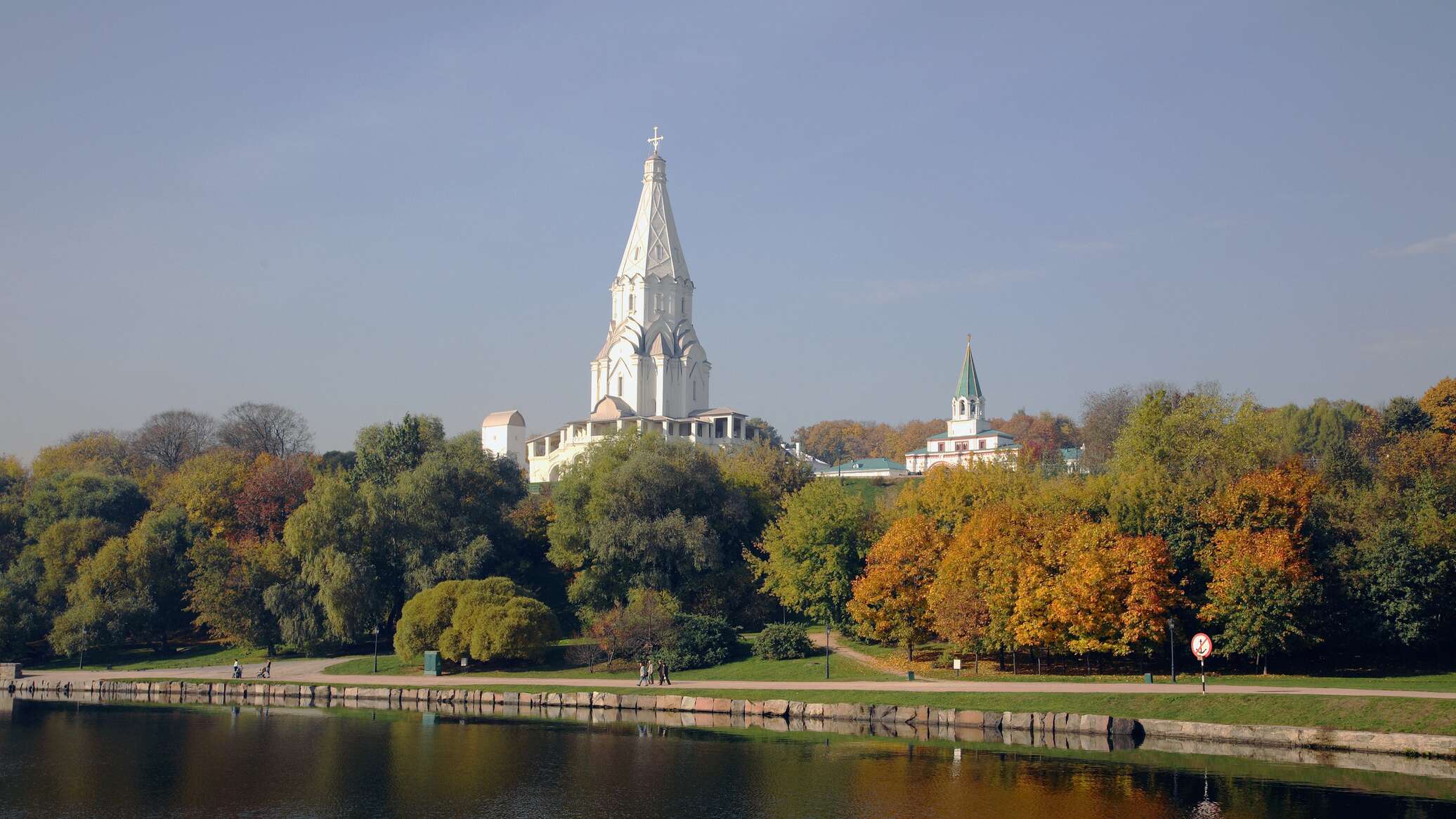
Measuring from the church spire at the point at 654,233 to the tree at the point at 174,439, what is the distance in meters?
37.1

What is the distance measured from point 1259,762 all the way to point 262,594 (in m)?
41.1

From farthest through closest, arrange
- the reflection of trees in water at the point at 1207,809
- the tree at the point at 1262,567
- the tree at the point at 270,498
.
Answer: the tree at the point at 270,498, the tree at the point at 1262,567, the reflection of trees in water at the point at 1207,809

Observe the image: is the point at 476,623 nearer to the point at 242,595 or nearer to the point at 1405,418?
the point at 242,595

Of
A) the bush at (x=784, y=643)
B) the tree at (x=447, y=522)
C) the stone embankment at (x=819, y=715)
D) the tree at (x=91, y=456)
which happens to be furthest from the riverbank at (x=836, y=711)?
the tree at (x=91, y=456)

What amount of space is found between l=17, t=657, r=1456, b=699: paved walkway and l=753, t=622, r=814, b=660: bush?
272 centimetres

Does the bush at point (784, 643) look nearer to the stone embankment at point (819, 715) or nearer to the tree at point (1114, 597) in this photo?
the stone embankment at point (819, 715)

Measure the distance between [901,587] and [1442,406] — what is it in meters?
56.7

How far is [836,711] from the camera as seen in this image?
37531mm

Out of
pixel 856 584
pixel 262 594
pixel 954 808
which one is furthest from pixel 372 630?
pixel 954 808

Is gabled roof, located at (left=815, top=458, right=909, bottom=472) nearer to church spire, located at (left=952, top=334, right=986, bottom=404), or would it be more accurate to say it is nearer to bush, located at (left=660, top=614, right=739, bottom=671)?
church spire, located at (left=952, top=334, right=986, bottom=404)

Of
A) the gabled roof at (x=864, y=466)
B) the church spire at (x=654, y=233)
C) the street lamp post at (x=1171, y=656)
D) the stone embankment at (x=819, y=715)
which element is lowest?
the stone embankment at (x=819, y=715)

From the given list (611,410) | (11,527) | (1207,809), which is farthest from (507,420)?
(1207,809)

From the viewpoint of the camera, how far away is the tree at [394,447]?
2547 inches

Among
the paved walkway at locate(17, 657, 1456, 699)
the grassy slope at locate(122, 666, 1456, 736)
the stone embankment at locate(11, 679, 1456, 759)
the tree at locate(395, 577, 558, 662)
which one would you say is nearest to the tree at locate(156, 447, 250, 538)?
the paved walkway at locate(17, 657, 1456, 699)
